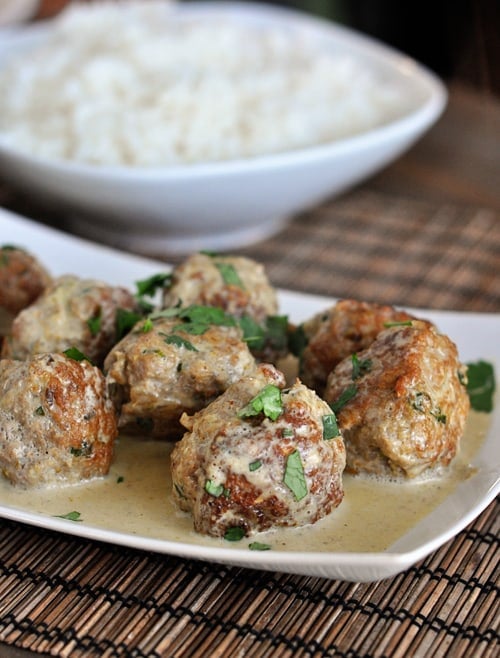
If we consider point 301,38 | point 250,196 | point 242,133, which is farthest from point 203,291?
point 301,38

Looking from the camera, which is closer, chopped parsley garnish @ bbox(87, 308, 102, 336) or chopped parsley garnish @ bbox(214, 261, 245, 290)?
chopped parsley garnish @ bbox(87, 308, 102, 336)

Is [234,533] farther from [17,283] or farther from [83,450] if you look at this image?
[17,283]

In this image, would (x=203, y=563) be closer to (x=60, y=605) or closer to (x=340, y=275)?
(x=60, y=605)

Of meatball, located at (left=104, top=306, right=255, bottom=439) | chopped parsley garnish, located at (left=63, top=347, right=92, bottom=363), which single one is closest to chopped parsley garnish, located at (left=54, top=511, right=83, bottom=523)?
meatball, located at (left=104, top=306, right=255, bottom=439)

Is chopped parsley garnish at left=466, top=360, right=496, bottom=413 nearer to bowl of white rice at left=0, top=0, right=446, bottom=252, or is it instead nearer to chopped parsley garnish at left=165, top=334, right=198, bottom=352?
chopped parsley garnish at left=165, top=334, right=198, bottom=352

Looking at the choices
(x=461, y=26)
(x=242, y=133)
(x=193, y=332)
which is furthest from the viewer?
(x=461, y=26)

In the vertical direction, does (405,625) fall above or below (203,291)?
below

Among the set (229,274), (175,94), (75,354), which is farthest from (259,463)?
(175,94)
